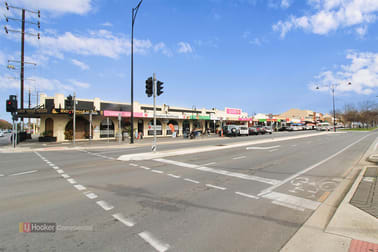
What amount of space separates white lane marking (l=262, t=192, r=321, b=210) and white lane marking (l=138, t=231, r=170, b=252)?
122 inches

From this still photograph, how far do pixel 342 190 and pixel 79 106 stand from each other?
2810cm

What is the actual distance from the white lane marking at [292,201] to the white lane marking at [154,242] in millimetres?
3089

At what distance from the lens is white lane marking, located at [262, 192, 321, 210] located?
453cm

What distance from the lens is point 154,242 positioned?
9.96 ft

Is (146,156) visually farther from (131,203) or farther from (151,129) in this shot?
(151,129)

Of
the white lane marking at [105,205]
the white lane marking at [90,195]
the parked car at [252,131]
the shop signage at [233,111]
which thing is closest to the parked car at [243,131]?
the parked car at [252,131]

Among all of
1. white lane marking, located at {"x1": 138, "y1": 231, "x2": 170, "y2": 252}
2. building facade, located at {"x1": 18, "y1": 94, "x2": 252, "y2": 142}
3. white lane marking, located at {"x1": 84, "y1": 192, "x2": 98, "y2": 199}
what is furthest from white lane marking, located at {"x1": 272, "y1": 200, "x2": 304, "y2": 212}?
building facade, located at {"x1": 18, "y1": 94, "x2": 252, "y2": 142}

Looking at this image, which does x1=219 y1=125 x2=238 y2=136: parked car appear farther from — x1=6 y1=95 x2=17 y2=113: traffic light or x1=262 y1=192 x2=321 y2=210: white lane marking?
x1=262 y1=192 x2=321 y2=210: white lane marking

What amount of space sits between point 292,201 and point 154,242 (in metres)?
3.56

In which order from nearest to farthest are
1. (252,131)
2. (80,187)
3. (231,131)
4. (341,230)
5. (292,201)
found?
(341,230)
(292,201)
(80,187)
(231,131)
(252,131)

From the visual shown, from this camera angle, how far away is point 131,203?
15.1 feet

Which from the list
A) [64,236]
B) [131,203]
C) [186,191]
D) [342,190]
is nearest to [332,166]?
Answer: [342,190]

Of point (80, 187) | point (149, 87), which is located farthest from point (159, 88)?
point (80, 187)

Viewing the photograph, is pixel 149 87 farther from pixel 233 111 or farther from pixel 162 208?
pixel 233 111
